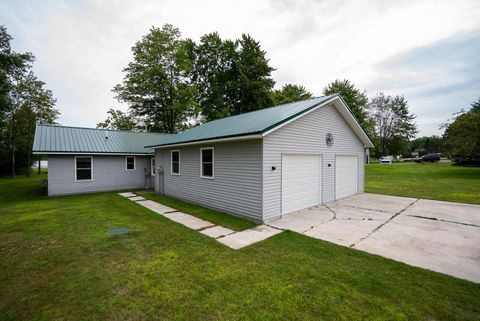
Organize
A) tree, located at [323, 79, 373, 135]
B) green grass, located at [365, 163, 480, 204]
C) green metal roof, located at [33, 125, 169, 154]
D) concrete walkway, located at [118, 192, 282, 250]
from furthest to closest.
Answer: tree, located at [323, 79, 373, 135] < green metal roof, located at [33, 125, 169, 154] < green grass, located at [365, 163, 480, 204] < concrete walkway, located at [118, 192, 282, 250]

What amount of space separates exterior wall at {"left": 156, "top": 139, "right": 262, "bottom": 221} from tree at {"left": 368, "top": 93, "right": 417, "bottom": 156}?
48.7 m

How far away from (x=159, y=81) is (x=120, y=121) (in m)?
7.74

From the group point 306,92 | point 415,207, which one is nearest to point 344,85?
point 306,92

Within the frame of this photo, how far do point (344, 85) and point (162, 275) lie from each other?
129 ft

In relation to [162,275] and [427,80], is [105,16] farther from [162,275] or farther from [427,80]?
[427,80]

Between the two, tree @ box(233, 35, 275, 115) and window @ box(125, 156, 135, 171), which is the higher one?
tree @ box(233, 35, 275, 115)

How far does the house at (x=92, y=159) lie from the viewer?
11.6 m

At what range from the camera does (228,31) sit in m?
26.0

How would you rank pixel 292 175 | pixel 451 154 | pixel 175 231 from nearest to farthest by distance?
1. pixel 175 231
2. pixel 292 175
3. pixel 451 154

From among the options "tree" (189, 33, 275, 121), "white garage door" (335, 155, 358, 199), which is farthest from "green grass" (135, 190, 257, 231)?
"tree" (189, 33, 275, 121)

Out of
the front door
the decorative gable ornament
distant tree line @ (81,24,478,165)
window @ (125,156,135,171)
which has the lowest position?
the front door

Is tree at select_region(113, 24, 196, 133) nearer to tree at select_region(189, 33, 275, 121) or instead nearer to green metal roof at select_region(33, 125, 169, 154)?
tree at select_region(189, 33, 275, 121)

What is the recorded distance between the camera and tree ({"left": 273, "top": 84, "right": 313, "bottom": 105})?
30.1 meters

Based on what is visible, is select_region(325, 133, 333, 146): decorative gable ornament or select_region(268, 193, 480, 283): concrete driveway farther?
select_region(325, 133, 333, 146): decorative gable ornament
